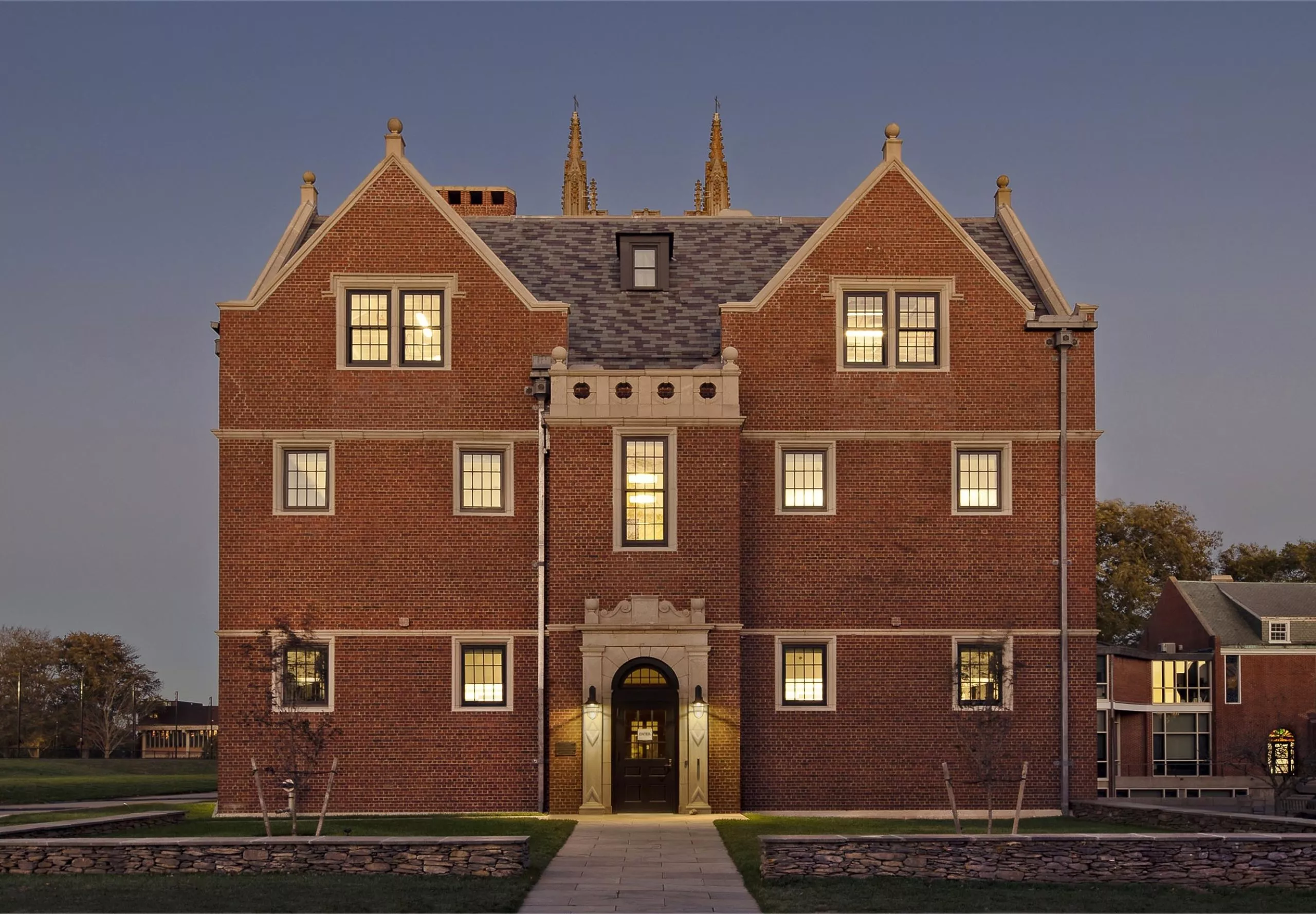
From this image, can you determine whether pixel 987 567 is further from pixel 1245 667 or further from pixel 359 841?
pixel 1245 667

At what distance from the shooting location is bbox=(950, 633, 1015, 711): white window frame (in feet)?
112

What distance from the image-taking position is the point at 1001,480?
3503 cm

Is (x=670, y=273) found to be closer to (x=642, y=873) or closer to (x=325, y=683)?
(x=325, y=683)

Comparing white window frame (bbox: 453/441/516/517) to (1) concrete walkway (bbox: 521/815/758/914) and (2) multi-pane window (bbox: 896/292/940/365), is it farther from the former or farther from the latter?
(2) multi-pane window (bbox: 896/292/940/365)

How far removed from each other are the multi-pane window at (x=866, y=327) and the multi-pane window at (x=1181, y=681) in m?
31.9

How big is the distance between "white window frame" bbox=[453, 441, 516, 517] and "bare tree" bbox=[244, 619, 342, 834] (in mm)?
4190

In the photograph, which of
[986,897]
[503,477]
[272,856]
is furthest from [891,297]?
[272,856]

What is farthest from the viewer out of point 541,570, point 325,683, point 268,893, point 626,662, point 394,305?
point 394,305

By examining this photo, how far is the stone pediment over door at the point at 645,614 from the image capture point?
32719 millimetres

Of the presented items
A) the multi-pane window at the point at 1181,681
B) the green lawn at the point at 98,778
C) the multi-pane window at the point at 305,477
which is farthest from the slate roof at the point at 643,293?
the multi-pane window at the point at 1181,681

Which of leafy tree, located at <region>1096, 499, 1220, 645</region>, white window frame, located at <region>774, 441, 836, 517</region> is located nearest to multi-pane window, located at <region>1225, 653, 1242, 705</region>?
leafy tree, located at <region>1096, 499, 1220, 645</region>

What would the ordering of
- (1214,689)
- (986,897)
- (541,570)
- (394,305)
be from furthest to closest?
1. (1214,689)
2. (394,305)
3. (541,570)
4. (986,897)

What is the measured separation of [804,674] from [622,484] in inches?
231

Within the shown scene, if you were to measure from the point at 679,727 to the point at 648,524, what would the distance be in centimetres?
434
